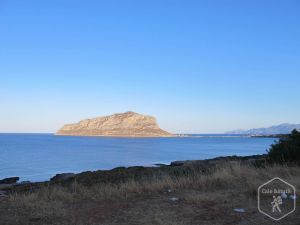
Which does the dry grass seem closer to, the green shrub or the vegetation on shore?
the vegetation on shore

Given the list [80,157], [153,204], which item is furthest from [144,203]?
[80,157]

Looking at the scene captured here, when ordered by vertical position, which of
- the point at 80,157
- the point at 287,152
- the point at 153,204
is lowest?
the point at 80,157

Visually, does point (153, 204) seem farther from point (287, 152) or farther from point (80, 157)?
point (80, 157)

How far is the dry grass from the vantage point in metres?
7.67

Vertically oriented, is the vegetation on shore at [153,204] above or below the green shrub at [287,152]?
below

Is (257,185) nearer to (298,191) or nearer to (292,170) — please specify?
(298,191)

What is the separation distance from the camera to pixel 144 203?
29.8ft

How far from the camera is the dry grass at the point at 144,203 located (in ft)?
25.2

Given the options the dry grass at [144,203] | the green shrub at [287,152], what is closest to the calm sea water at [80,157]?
the green shrub at [287,152]

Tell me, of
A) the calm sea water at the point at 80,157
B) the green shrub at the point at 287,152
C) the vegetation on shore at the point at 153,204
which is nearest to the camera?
the vegetation on shore at the point at 153,204

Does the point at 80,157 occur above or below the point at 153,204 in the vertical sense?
below

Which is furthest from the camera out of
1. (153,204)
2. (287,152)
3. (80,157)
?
(80,157)

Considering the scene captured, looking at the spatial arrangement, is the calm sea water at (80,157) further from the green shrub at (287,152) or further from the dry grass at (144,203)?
the dry grass at (144,203)

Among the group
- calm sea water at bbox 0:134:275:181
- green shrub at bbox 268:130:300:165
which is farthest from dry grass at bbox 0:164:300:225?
calm sea water at bbox 0:134:275:181
